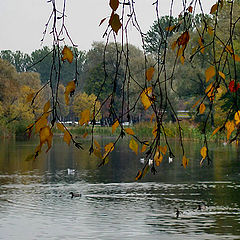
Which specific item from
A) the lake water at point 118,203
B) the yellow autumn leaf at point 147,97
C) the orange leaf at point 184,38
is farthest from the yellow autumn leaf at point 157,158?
the lake water at point 118,203

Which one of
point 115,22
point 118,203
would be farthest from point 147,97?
point 118,203

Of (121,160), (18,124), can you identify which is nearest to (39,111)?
(18,124)

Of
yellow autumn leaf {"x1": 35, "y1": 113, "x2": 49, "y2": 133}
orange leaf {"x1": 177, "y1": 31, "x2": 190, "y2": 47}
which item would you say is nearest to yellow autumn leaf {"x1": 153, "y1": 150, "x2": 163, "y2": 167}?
orange leaf {"x1": 177, "y1": 31, "x2": 190, "y2": 47}

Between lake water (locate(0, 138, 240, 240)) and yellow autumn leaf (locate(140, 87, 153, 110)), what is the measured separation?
12403mm

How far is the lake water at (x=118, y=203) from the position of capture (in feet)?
54.3

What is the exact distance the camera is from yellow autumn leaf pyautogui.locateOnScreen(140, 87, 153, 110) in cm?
351

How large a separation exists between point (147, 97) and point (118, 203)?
61.7 ft

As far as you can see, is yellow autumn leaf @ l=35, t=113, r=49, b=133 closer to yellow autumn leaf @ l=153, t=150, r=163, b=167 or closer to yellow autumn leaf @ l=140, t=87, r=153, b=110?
yellow autumn leaf @ l=140, t=87, r=153, b=110

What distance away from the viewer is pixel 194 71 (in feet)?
209

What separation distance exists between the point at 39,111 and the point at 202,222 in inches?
2767

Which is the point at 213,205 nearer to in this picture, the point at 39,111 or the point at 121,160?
the point at 121,160

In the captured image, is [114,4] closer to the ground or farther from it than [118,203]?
farther from it

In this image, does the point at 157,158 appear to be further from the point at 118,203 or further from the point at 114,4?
the point at 118,203

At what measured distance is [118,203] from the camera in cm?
2212
